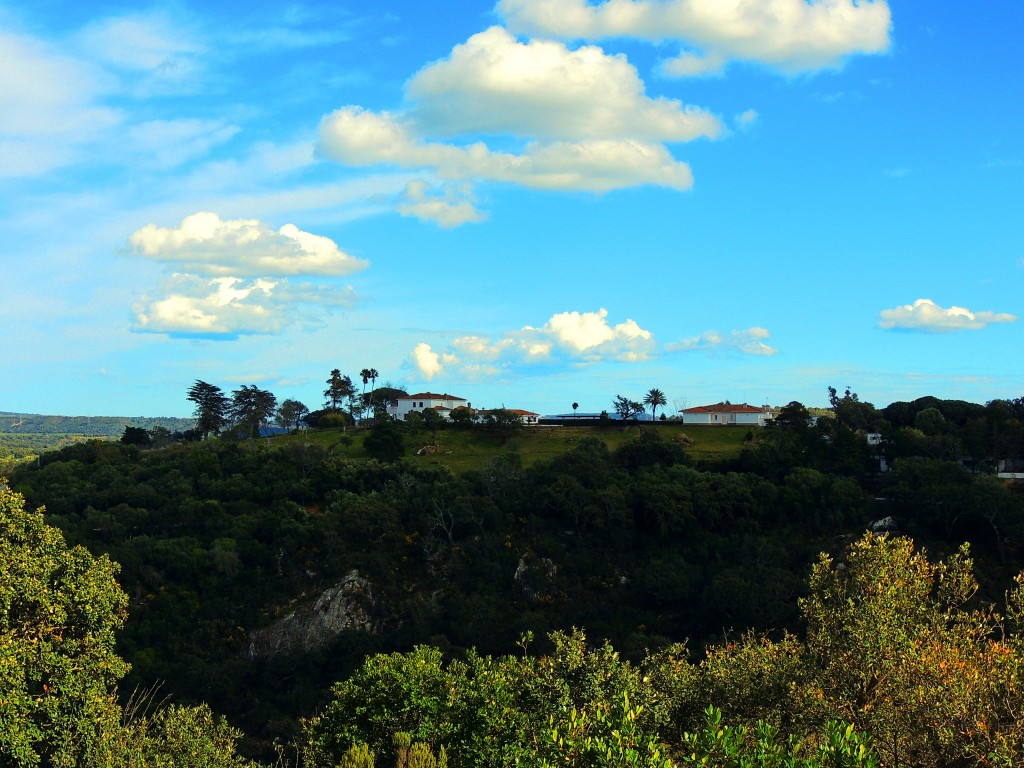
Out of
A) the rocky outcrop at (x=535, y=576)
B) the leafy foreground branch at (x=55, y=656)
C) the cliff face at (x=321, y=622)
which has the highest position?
the leafy foreground branch at (x=55, y=656)

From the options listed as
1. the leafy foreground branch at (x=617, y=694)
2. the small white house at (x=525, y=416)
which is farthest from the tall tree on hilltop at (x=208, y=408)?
the leafy foreground branch at (x=617, y=694)

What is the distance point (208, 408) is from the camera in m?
137

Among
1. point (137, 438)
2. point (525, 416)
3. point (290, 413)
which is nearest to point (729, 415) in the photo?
point (525, 416)

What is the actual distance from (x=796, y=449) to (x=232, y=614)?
5742 cm

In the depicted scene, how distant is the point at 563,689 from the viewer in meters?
21.7

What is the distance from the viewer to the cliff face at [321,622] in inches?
2527

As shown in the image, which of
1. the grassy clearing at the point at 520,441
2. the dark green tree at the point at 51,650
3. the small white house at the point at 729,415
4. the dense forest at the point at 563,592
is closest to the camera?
the dense forest at the point at 563,592

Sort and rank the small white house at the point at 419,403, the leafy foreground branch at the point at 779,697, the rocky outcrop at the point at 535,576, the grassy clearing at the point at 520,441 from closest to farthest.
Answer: the leafy foreground branch at the point at 779,697 → the rocky outcrop at the point at 535,576 → the grassy clearing at the point at 520,441 → the small white house at the point at 419,403

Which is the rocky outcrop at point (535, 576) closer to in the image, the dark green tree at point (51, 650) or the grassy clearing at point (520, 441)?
the grassy clearing at point (520, 441)

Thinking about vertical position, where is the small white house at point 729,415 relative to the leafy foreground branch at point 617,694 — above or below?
above

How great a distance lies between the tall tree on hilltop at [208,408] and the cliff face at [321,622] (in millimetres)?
76105

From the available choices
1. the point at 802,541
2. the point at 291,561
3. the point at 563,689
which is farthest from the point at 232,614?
the point at 563,689

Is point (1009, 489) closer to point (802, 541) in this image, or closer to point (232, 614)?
point (802, 541)

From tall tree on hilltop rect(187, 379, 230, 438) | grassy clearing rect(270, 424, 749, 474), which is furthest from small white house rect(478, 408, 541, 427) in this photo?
tall tree on hilltop rect(187, 379, 230, 438)
